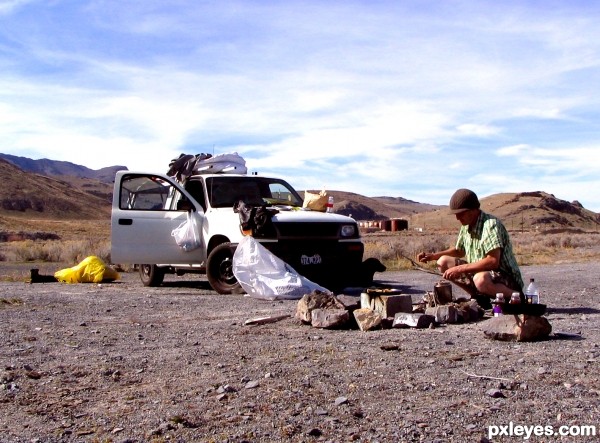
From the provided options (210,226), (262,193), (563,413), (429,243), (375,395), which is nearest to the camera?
(563,413)

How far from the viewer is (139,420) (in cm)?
491

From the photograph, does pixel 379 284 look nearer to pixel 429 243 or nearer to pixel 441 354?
pixel 441 354

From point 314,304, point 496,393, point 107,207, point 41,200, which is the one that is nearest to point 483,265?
point 314,304

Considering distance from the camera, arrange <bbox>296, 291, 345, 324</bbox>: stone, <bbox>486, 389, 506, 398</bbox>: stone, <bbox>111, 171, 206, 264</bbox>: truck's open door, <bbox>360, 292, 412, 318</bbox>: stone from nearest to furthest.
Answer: <bbox>486, 389, 506, 398</bbox>: stone
<bbox>360, 292, 412, 318</bbox>: stone
<bbox>296, 291, 345, 324</bbox>: stone
<bbox>111, 171, 206, 264</bbox>: truck's open door

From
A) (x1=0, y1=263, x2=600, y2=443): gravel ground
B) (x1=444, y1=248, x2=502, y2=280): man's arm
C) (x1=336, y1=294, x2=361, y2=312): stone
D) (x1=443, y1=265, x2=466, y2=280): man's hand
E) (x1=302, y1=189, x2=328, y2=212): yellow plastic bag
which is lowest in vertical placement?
(x1=0, y1=263, x2=600, y2=443): gravel ground

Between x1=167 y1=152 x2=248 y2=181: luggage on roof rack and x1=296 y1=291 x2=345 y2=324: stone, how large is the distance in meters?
5.80

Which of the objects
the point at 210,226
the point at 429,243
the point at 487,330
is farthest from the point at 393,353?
the point at 429,243

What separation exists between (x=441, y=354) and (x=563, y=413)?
1754 millimetres

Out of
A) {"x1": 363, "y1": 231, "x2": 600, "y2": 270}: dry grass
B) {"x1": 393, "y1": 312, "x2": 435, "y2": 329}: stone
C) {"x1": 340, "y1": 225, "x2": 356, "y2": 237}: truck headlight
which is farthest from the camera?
{"x1": 363, "y1": 231, "x2": 600, "y2": 270}: dry grass

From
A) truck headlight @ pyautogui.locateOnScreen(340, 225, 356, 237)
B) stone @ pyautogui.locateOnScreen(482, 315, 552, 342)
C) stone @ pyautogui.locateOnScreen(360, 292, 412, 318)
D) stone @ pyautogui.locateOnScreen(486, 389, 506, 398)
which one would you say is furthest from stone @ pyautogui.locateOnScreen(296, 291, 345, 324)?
truck headlight @ pyautogui.locateOnScreen(340, 225, 356, 237)

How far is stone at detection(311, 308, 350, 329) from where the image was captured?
802 centimetres

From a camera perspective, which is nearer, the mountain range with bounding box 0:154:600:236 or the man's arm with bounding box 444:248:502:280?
the man's arm with bounding box 444:248:502:280

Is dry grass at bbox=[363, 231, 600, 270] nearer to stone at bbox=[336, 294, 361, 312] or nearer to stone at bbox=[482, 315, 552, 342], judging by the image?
stone at bbox=[336, 294, 361, 312]

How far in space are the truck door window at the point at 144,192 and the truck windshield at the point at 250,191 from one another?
0.91m
